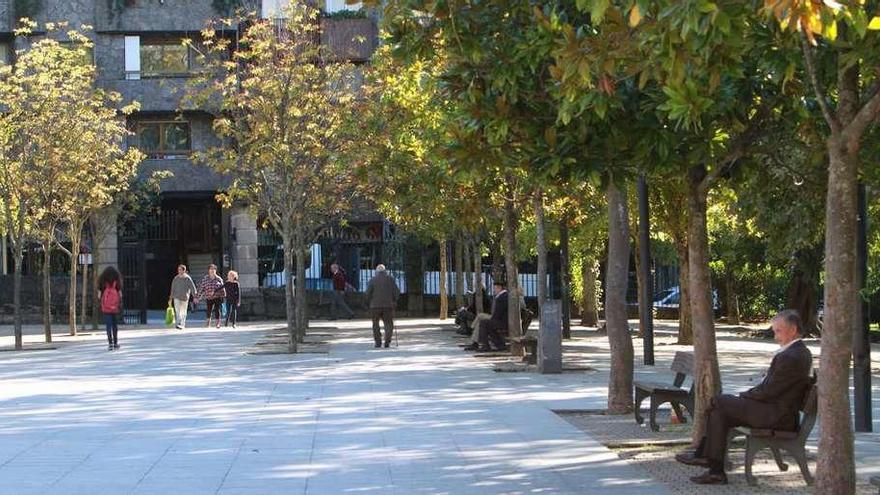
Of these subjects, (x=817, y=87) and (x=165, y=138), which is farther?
(x=165, y=138)

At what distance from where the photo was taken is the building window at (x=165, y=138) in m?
42.6

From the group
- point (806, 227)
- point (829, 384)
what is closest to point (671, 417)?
point (829, 384)

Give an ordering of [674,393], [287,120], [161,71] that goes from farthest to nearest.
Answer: [161,71]
[287,120]
[674,393]

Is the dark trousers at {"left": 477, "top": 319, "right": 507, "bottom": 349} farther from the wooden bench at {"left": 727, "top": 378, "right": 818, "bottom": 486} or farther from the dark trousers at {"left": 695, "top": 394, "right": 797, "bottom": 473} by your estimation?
the wooden bench at {"left": 727, "top": 378, "right": 818, "bottom": 486}

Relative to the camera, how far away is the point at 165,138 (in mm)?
42781

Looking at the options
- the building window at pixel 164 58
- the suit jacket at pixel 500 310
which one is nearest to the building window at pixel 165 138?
the building window at pixel 164 58

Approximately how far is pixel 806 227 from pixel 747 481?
47.5 feet

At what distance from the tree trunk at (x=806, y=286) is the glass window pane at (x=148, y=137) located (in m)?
23.1

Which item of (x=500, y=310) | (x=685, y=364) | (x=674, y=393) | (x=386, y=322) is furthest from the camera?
(x=386, y=322)

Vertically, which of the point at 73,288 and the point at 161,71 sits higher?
the point at 161,71

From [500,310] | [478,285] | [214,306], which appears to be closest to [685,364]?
[500,310]

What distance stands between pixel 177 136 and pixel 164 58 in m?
2.79

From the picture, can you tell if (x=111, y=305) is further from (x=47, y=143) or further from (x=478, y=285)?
(x=478, y=285)

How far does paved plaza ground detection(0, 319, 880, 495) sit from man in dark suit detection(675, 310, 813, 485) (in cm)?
31
